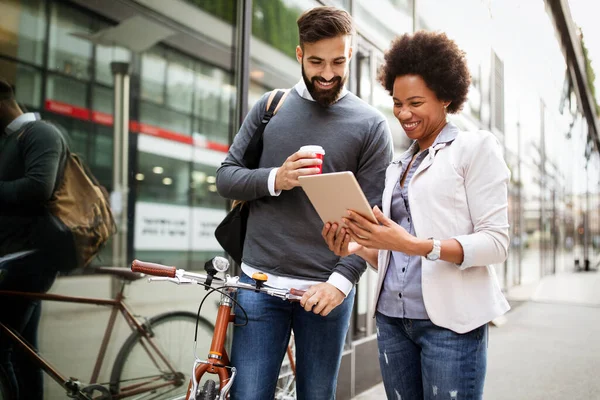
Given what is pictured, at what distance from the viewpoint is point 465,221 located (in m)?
1.65

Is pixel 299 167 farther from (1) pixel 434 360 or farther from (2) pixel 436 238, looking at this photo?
(1) pixel 434 360

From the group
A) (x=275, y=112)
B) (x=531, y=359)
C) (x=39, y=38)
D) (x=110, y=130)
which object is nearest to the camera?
(x=275, y=112)

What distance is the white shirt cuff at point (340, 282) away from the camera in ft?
6.21

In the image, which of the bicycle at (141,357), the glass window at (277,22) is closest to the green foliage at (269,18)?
the glass window at (277,22)

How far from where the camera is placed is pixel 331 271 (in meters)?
2.02

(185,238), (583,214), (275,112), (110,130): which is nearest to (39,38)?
(110,130)

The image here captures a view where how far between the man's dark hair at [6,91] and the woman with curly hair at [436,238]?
225 centimetres

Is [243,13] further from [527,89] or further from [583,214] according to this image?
[583,214]

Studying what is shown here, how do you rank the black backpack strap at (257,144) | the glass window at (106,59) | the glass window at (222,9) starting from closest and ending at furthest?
1. the black backpack strap at (257,144)
2. the glass window at (106,59)
3. the glass window at (222,9)

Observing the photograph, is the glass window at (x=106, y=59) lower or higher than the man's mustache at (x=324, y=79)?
higher

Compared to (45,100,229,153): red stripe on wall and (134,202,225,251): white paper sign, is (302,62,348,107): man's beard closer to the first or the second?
(45,100,229,153): red stripe on wall

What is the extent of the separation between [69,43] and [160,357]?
2128 millimetres

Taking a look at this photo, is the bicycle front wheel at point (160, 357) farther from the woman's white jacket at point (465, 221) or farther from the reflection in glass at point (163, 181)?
the woman's white jacket at point (465, 221)

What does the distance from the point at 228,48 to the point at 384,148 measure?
2.13 meters
